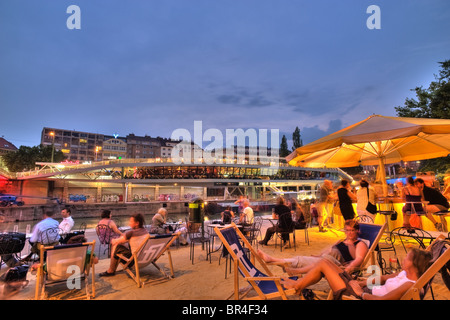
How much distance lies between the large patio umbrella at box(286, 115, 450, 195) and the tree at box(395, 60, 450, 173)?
839 cm

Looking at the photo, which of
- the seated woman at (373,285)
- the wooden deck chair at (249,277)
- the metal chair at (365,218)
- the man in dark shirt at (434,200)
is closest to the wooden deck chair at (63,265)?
the wooden deck chair at (249,277)

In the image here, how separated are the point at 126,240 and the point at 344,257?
3244 mm

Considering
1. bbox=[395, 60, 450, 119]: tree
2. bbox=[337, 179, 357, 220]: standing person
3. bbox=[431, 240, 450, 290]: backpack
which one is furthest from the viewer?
bbox=[395, 60, 450, 119]: tree

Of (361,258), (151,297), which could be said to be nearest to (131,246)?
(151,297)

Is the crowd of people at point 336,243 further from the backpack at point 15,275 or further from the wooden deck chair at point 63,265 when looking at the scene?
the backpack at point 15,275

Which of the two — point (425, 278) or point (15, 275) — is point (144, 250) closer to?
point (15, 275)

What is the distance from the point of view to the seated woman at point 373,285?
207cm

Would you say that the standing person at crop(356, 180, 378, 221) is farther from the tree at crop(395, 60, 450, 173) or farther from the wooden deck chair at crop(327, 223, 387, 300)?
the tree at crop(395, 60, 450, 173)

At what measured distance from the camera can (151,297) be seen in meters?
3.39

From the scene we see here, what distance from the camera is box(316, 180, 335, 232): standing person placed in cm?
798

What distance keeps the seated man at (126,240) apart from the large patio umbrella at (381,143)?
3.56 m

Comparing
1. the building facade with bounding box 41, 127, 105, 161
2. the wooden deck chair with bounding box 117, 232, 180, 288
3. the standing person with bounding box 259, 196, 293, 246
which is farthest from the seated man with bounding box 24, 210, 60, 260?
the building facade with bounding box 41, 127, 105, 161

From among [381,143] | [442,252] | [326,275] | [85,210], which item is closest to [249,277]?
[326,275]
